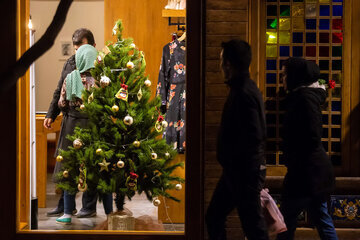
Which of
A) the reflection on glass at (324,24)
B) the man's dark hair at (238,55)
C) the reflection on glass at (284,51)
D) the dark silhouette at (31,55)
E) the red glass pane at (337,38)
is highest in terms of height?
the reflection on glass at (324,24)

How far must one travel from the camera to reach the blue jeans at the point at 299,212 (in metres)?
4.36

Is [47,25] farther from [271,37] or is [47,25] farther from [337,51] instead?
[337,51]

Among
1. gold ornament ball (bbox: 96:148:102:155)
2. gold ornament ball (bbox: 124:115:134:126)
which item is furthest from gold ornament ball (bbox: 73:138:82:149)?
gold ornament ball (bbox: 124:115:134:126)

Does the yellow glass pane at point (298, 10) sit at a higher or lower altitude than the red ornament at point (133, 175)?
higher

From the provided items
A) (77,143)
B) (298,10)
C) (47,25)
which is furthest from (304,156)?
(47,25)

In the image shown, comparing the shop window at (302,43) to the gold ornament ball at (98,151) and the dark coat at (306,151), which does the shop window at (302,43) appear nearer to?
the dark coat at (306,151)

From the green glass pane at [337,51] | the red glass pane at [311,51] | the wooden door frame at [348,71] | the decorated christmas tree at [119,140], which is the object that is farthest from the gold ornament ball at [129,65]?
the green glass pane at [337,51]

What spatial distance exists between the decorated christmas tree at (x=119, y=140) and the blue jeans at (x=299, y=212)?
1.44m

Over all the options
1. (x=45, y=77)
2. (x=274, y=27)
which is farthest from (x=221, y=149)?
(x=45, y=77)

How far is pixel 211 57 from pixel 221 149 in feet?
4.06

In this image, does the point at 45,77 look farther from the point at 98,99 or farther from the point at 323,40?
the point at 323,40

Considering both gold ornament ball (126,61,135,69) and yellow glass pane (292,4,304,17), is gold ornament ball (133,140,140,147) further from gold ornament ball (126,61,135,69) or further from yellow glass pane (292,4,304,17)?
yellow glass pane (292,4,304,17)

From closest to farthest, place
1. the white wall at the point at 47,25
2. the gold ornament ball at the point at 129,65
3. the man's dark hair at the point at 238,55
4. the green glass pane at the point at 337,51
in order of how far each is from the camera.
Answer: the man's dark hair at the point at 238,55 < the gold ornament ball at the point at 129,65 < the green glass pane at the point at 337,51 < the white wall at the point at 47,25

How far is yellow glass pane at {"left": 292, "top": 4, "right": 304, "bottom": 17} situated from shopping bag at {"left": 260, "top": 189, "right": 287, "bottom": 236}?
229 cm
